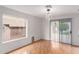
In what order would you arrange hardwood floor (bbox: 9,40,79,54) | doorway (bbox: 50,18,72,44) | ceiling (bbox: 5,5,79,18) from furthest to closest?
1. doorway (bbox: 50,18,72,44)
2. hardwood floor (bbox: 9,40,79,54)
3. ceiling (bbox: 5,5,79,18)

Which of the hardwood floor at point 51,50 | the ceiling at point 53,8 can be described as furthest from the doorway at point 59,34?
the ceiling at point 53,8

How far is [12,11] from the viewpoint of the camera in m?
2.20

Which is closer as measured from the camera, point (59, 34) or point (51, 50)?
point (51, 50)

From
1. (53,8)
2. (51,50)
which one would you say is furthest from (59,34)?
(53,8)

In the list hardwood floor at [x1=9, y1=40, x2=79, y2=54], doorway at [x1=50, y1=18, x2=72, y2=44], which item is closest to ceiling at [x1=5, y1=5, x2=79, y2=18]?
doorway at [x1=50, y1=18, x2=72, y2=44]

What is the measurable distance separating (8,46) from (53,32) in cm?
135

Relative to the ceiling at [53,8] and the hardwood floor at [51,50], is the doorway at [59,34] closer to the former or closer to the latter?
the hardwood floor at [51,50]

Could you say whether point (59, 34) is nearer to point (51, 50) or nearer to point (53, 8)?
point (51, 50)

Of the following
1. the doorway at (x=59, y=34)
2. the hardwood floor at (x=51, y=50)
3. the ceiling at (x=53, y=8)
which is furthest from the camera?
the doorway at (x=59, y=34)

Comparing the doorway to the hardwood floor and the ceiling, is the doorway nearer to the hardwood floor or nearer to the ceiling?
the hardwood floor

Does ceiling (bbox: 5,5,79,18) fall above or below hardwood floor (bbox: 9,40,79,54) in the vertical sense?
above

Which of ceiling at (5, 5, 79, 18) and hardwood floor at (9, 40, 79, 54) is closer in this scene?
ceiling at (5, 5, 79, 18)

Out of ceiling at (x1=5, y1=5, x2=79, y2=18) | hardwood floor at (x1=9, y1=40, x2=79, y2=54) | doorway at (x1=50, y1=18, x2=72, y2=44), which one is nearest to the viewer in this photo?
ceiling at (x1=5, y1=5, x2=79, y2=18)
